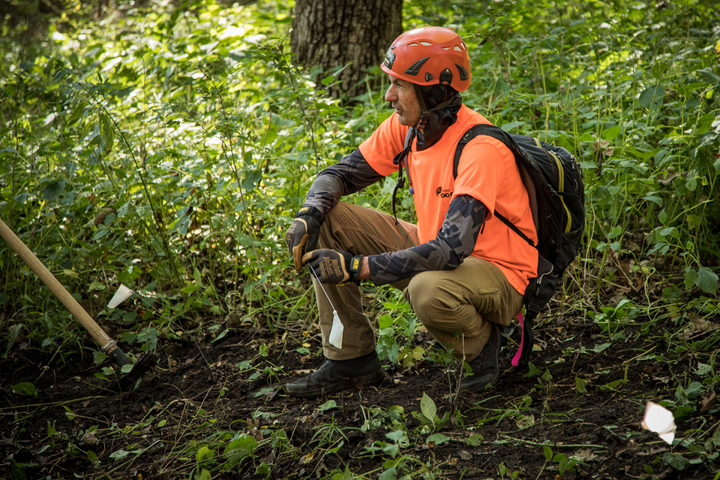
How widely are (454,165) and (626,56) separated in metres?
3.32

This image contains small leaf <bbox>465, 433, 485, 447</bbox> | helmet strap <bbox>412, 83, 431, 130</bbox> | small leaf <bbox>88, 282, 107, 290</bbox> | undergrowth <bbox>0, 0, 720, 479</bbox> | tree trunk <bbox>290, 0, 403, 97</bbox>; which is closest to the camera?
small leaf <bbox>465, 433, 485, 447</bbox>

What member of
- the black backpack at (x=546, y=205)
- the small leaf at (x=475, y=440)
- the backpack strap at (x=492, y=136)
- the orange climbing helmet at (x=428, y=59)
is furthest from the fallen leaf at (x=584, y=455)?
the orange climbing helmet at (x=428, y=59)

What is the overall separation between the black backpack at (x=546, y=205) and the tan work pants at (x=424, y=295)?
5.9 inches

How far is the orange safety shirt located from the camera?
2354mm

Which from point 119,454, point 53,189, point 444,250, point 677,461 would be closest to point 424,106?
point 444,250

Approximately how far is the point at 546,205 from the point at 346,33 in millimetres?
3381

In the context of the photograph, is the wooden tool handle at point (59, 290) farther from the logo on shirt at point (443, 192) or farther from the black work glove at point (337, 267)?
the logo on shirt at point (443, 192)

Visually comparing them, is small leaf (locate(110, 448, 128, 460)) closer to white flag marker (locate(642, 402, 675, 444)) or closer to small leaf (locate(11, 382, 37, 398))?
small leaf (locate(11, 382, 37, 398))

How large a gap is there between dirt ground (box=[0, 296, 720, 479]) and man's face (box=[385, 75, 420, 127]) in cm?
120

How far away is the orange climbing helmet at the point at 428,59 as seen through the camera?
8.27 feet

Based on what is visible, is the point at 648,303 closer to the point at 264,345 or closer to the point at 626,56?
the point at 264,345

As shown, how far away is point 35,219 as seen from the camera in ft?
12.4

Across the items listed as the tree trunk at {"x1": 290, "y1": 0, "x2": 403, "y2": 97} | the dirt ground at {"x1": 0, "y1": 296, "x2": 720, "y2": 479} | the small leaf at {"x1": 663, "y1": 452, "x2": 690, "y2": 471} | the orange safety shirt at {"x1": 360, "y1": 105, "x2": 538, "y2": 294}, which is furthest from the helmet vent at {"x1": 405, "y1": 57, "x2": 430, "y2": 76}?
the tree trunk at {"x1": 290, "y1": 0, "x2": 403, "y2": 97}

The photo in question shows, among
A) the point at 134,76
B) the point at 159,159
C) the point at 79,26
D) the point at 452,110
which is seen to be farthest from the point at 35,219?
the point at 79,26
